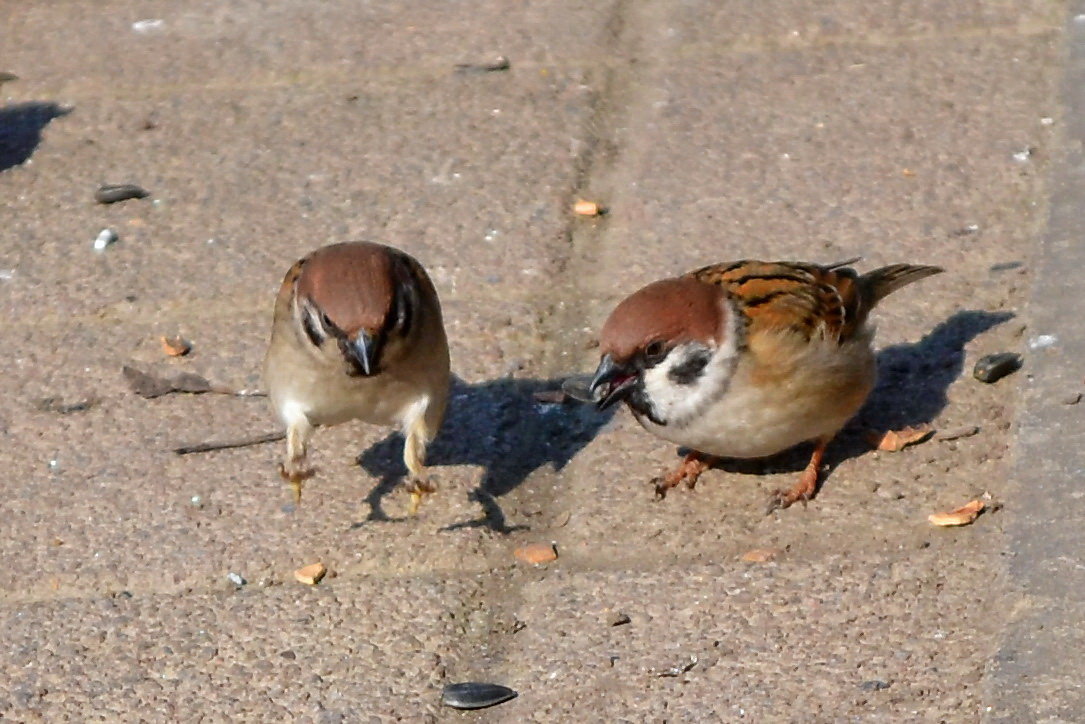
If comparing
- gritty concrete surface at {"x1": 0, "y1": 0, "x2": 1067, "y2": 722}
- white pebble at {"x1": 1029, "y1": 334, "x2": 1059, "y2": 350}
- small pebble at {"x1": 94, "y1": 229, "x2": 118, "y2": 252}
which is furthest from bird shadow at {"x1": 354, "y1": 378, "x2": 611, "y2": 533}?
small pebble at {"x1": 94, "y1": 229, "x2": 118, "y2": 252}

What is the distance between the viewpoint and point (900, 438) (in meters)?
4.07

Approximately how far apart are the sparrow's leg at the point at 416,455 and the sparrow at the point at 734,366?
1.49ft

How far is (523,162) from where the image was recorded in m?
5.49

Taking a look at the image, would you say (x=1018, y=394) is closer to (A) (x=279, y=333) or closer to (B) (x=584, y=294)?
(B) (x=584, y=294)

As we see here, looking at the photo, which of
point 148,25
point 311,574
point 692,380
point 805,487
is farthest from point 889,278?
point 148,25

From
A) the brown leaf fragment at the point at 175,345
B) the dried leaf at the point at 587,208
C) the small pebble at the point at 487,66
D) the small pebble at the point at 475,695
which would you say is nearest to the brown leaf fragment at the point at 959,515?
the small pebble at the point at 475,695

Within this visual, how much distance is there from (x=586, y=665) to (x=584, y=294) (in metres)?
1.60

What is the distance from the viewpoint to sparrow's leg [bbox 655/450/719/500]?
4.01 metres

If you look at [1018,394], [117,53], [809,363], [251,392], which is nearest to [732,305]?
[809,363]

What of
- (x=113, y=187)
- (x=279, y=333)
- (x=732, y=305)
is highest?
(x=732, y=305)

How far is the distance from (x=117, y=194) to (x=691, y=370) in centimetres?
251

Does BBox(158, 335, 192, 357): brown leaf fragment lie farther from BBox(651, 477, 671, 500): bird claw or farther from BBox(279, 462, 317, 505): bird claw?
BBox(651, 477, 671, 500): bird claw

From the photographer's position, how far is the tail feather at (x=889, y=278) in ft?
13.9

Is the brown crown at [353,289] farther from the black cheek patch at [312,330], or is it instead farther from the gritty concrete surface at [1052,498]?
the gritty concrete surface at [1052,498]
